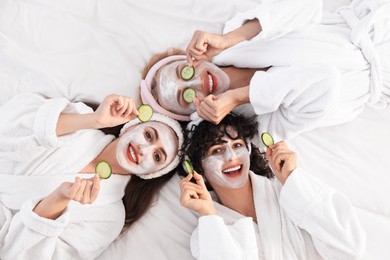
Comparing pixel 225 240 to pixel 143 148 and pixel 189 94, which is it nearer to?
pixel 143 148

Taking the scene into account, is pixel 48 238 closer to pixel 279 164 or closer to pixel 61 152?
pixel 61 152

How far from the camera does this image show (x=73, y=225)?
4.34 ft

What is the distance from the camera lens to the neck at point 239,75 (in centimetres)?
148

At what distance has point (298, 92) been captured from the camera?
1316mm

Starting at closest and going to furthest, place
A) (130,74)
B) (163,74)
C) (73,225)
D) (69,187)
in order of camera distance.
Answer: (69,187), (73,225), (163,74), (130,74)

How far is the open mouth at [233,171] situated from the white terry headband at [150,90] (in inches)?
9.5

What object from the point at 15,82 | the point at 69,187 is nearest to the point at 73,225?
the point at 69,187

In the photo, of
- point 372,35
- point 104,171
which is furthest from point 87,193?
point 372,35

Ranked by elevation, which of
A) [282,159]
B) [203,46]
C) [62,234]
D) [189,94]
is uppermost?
[203,46]

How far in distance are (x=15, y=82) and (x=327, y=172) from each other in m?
1.00

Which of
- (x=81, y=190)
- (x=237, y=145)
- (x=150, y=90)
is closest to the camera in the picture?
(x=81, y=190)

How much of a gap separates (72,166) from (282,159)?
1.93 feet

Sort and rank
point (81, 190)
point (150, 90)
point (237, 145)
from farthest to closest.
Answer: point (150, 90), point (237, 145), point (81, 190)

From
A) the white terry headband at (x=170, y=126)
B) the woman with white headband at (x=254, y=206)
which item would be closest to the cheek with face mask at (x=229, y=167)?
the woman with white headband at (x=254, y=206)
